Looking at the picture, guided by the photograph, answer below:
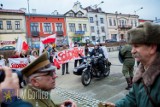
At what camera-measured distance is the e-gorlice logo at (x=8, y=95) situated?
118cm

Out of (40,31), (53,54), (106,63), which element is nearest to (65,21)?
(40,31)

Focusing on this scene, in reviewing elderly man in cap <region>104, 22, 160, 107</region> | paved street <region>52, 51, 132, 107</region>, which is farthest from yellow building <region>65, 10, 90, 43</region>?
elderly man in cap <region>104, 22, 160, 107</region>

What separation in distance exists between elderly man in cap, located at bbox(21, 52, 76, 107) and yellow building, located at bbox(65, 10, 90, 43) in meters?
43.3

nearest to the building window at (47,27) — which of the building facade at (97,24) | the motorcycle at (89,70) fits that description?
the building facade at (97,24)

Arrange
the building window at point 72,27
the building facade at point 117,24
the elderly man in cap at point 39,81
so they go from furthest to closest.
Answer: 1. the building facade at point 117,24
2. the building window at point 72,27
3. the elderly man in cap at point 39,81

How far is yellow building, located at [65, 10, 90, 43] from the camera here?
45.9 m

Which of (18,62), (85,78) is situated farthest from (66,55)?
(85,78)

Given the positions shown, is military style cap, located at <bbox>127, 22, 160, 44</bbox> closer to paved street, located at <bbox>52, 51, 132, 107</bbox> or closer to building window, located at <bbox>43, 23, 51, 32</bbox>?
paved street, located at <bbox>52, 51, 132, 107</bbox>

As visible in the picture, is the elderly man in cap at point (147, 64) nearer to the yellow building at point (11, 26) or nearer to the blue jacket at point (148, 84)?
the blue jacket at point (148, 84)

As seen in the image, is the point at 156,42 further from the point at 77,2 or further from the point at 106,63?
the point at 77,2

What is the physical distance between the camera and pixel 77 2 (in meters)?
51.8

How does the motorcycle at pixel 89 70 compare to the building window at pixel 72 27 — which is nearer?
the motorcycle at pixel 89 70

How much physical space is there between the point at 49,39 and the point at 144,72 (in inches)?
357

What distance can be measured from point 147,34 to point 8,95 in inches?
49.3
